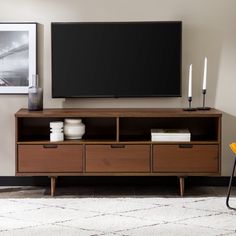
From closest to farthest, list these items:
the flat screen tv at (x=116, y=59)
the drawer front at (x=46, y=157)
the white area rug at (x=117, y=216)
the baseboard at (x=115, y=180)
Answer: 1. the white area rug at (x=117, y=216)
2. the drawer front at (x=46, y=157)
3. the flat screen tv at (x=116, y=59)
4. the baseboard at (x=115, y=180)

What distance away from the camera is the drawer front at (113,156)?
3.73 m

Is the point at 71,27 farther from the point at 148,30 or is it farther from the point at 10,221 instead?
the point at 10,221

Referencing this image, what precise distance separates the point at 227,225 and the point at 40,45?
1816mm

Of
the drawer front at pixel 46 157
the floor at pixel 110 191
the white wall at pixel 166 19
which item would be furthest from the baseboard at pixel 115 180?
the drawer front at pixel 46 157

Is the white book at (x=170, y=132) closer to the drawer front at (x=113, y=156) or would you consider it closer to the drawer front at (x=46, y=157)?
the drawer front at (x=113, y=156)

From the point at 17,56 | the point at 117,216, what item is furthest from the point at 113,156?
the point at 17,56

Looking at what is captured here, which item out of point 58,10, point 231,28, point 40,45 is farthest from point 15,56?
point 231,28

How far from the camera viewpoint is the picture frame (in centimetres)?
395

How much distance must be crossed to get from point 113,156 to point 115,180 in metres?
0.40

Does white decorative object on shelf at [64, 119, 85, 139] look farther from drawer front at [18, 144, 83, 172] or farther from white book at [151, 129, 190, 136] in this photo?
white book at [151, 129, 190, 136]

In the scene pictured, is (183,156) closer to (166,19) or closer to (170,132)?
(170,132)

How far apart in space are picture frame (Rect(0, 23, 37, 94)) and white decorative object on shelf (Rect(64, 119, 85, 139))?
1.41 ft

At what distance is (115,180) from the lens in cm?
408

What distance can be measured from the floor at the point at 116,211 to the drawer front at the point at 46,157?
0.20m
